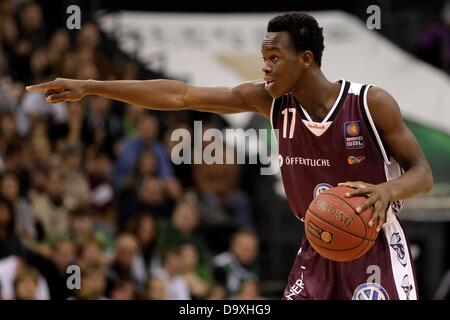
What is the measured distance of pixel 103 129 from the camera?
12.3m

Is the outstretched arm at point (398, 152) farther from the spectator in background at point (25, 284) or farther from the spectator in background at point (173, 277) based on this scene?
the spectator in background at point (173, 277)

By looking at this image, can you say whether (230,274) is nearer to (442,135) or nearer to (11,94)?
(11,94)

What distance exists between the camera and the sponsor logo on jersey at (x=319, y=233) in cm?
536

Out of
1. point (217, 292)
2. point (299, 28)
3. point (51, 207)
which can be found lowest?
point (217, 292)

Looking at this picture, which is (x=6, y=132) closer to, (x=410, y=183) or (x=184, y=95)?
(x=184, y=95)

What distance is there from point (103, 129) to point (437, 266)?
193 inches

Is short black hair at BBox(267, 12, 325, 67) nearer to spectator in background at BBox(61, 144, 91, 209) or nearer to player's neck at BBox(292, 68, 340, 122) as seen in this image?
player's neck at BBox(292, 68, 340, 122)

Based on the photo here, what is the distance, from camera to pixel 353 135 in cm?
568

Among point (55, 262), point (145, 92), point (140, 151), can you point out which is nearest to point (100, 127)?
point (140, 151)

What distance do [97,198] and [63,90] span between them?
18.4 feet

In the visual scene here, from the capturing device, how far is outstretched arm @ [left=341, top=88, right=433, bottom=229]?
529 cm

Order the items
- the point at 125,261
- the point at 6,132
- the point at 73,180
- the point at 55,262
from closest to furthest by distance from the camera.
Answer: the point at 55,262, the point at 125,261, the point at 6,132, the point at 73,180
